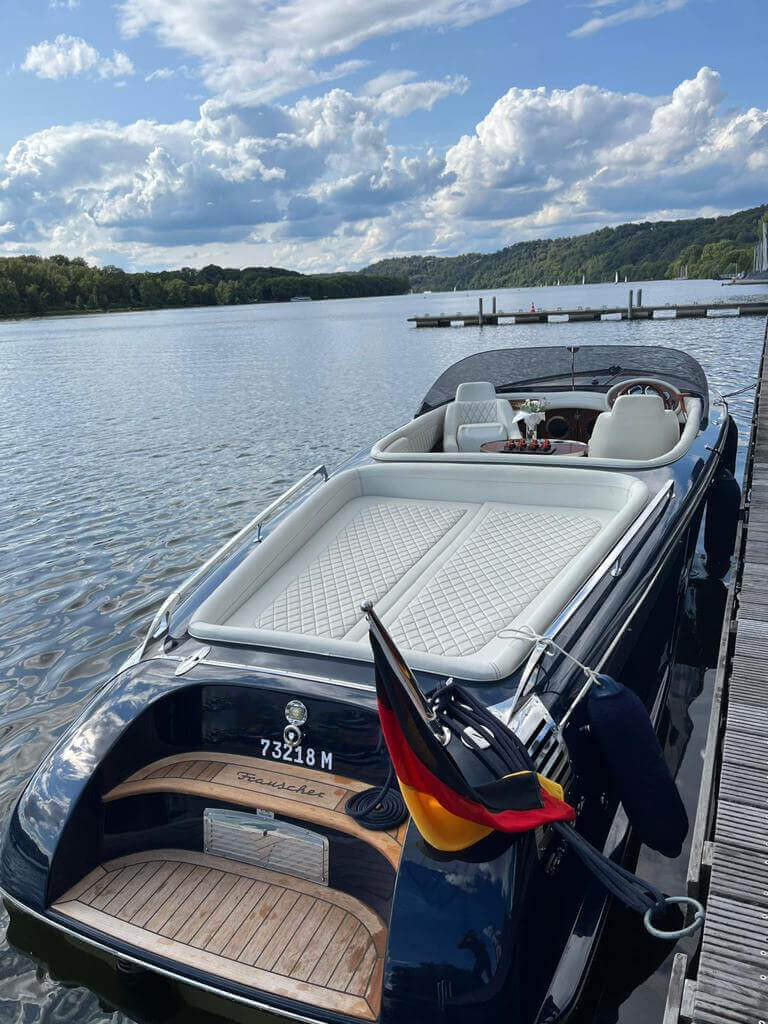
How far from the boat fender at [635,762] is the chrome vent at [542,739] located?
0.17m

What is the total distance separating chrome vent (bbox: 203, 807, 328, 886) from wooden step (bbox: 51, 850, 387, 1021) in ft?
0.11

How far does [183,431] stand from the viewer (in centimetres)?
1432

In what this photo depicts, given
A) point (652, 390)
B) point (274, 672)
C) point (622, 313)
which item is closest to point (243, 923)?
point (274, 672)

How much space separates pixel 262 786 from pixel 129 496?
7.72m

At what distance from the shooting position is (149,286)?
331 ft

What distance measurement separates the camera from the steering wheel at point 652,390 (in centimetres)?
656

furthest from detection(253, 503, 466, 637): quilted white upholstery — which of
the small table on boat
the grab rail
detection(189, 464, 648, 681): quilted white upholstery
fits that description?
the small table on boat

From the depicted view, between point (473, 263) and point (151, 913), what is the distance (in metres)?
156

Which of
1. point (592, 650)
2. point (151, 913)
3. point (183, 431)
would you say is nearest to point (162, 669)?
point (151, 913)

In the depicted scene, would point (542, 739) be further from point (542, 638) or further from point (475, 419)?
point (475, 419)

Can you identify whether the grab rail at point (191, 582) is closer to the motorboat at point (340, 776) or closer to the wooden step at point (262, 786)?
the motorboat at point (340, 776)

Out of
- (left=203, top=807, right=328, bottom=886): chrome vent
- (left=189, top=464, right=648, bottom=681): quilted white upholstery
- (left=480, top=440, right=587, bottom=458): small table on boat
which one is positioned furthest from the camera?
(left=480, top=440, right=587, bottom=458): small table on boat

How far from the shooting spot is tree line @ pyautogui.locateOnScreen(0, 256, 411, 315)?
8625cm

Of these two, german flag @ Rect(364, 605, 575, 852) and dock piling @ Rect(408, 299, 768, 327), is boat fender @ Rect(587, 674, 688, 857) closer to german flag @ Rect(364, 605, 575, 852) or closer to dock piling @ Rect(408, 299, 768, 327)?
german flag @ Rect(364, 605, 575, 852)
